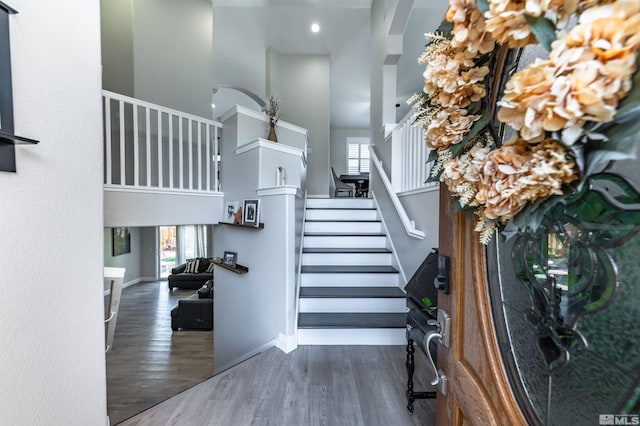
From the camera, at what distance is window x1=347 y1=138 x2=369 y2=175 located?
33.8 ft

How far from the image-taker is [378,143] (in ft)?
13.7

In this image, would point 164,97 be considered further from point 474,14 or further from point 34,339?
point 474,14

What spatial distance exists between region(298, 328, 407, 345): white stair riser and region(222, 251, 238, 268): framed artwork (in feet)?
4.32

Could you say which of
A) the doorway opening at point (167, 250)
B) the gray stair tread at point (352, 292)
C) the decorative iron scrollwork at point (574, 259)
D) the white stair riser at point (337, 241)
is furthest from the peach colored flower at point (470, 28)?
the doorway opening at point (167, 250)

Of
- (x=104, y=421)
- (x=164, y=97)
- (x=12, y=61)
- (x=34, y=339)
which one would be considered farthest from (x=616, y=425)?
(x=164, y=97)

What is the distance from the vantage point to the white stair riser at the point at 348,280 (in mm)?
3115

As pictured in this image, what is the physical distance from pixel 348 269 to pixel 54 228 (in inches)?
103

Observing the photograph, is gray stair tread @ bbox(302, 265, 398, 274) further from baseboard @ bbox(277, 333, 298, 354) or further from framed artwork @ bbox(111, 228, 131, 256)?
framed artwork @ bbox(111, 228, 131, 256)

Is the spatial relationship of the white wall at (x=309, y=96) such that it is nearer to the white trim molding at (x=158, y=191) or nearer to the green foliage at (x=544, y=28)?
the white trim molding at (x=158, y=191)

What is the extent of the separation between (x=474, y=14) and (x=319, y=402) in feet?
7.10

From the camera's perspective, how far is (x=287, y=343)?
249 centimetres

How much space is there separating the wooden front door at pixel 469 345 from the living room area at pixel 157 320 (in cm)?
334

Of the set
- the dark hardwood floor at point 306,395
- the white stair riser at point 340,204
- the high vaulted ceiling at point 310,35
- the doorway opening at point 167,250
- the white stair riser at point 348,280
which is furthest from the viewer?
the doorway opening at point 167,250

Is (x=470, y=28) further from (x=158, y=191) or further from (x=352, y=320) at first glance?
(x=158, y=191)
